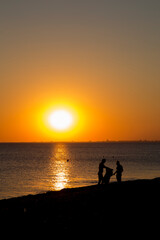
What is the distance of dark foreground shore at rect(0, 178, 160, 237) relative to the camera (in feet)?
44.4

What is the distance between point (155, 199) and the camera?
56.4 ft

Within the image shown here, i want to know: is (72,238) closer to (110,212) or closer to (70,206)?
(110,212)

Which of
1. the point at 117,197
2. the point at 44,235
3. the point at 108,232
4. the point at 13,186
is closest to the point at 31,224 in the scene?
the point at 44,235

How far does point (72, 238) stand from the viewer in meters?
12.4

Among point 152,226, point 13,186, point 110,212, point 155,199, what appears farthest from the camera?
point 13,186

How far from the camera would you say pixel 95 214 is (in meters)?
15.4

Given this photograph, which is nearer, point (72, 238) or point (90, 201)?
point (72, 238)

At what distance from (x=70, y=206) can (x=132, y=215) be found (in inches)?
151

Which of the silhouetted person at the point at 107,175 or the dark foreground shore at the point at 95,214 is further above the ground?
the silhouetted person at the point at 107,175

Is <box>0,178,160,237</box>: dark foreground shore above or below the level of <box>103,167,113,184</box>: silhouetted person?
below

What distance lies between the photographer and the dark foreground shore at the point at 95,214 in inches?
533

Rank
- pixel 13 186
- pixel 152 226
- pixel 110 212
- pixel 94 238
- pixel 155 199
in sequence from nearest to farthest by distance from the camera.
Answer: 1. pixel 94 238
2. pixel 152 226
3. pixel 110 212
4. pixel 155 199
5. pixel 13 186

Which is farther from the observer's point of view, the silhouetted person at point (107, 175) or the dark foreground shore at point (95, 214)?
the silhouetted person at point (107, 175)

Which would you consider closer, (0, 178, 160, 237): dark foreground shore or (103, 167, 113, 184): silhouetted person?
(0, 178, 160, 237): dark foreground shore
